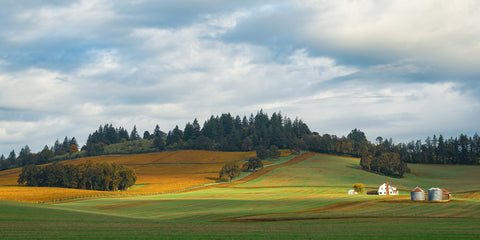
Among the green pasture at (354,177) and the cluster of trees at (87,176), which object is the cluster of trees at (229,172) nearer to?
the green pasture at (354,177)

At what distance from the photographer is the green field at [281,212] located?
24484 mm

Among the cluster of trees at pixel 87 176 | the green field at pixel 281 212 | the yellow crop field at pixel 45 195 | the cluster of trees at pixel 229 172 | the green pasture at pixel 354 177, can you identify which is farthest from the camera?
the cluster of trees at pixel 229 172

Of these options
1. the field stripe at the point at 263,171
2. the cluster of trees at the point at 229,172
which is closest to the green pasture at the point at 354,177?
the field stripe at the point at 263,171

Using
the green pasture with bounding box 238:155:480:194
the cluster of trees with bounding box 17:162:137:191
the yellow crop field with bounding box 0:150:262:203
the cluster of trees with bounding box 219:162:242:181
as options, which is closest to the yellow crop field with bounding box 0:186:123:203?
the yellow crop field with bounding box 0:150:262:203

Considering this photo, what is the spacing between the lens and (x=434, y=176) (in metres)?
136

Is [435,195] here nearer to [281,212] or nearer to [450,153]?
[281,212]

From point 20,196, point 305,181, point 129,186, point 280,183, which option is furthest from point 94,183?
point 305,181

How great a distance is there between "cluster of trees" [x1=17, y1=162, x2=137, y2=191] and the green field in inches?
1006

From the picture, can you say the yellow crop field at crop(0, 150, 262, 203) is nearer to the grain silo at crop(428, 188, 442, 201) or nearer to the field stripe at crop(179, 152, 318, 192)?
the field stripe at crop(179, 152, 318, 192)

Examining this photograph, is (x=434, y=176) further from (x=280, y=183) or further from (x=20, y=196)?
(x=20, y=196)

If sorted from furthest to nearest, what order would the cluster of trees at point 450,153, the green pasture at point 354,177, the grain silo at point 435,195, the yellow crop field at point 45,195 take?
the cluster of trees at point 450,153 < the green pasture at point 354,177 < the yellow crop field at point 45,195 < the grain silo at point 435,195

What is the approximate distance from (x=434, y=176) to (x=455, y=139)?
6620cm

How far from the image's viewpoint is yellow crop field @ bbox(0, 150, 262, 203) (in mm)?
82062

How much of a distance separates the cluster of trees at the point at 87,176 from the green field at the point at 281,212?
25.5 metres
